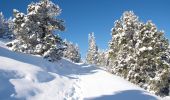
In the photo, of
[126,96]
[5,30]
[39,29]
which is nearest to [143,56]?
[39,29]

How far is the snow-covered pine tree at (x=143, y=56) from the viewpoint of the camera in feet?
115

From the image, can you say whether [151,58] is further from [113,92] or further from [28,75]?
[28,75]

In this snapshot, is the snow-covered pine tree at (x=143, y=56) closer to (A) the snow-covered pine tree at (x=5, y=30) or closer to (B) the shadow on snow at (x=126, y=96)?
(B) the shadow on snow at (x=126, y=96)

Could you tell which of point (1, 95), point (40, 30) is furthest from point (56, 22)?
point (1, 95)

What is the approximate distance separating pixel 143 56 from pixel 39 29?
1373 cm

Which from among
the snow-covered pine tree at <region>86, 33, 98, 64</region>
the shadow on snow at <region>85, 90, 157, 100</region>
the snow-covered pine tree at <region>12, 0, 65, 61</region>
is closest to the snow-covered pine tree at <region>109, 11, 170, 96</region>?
the snow-covered pine tree at <region>12, 0, 65, 61</region>

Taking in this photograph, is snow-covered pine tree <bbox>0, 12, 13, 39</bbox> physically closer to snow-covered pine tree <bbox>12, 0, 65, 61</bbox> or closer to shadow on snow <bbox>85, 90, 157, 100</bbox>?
snow-covered pine tree <bbox>12, 0, 65, 61</bbox>

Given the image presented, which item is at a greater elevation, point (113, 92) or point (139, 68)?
point (139, 68)

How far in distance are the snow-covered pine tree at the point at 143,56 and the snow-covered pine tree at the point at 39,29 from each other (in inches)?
353

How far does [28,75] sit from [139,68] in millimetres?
21199

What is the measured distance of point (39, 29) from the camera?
36781 mm

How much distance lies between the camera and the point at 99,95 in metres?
19.7

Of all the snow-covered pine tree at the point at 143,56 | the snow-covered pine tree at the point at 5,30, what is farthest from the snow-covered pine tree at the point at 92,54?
the snow-covered pine tree at the point at 143,56

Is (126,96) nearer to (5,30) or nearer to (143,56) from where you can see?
(143,56)
